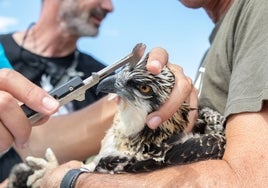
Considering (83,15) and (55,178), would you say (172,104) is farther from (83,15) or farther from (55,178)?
(83,15)

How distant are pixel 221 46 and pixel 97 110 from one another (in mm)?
1279

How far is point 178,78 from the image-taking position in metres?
1.70

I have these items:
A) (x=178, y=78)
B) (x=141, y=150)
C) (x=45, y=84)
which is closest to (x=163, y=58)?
(x=178, y=78)

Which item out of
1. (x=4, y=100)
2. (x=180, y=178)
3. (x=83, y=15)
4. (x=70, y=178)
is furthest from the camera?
(x=83, y=15)

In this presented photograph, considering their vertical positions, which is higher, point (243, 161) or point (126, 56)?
point (126, 56)

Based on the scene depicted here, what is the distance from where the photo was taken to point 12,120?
1286 mm

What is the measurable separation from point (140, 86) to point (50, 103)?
58 centimetres

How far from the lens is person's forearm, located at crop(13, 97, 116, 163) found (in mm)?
2777

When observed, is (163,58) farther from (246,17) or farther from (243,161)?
(243,161)

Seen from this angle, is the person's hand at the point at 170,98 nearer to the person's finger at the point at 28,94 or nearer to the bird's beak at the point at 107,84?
the bird's beak at the point at 107,84

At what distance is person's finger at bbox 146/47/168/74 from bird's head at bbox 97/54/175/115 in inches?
4.4

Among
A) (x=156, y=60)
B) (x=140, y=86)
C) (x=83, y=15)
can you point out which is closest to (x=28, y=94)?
(x=156, y=60)

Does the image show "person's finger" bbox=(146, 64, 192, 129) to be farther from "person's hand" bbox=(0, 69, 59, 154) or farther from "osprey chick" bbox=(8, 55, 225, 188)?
"person's hand" bbox=(0, 69, 59, 154)

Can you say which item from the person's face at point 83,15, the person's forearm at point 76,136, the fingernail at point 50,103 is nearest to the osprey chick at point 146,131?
the fingernail at point 50,103
